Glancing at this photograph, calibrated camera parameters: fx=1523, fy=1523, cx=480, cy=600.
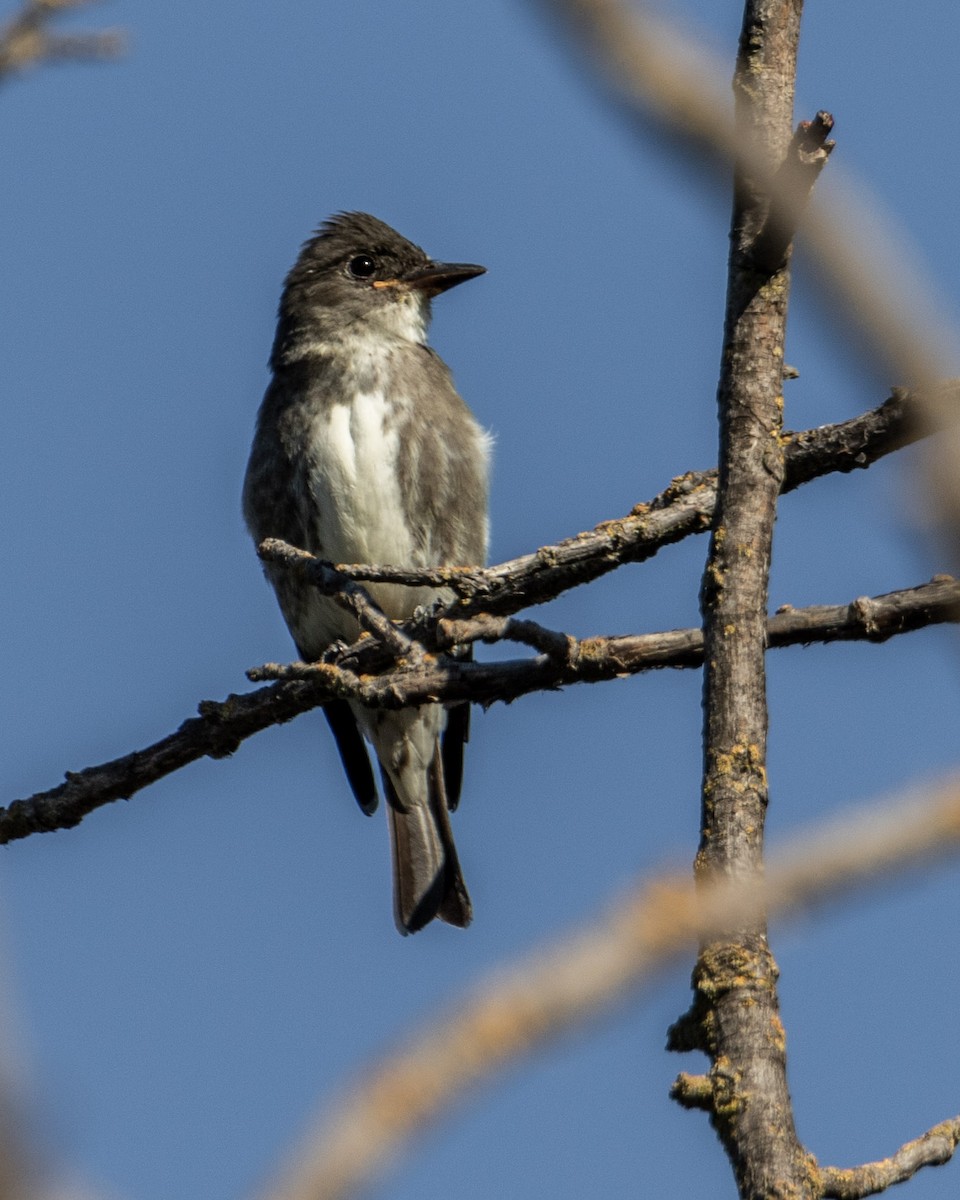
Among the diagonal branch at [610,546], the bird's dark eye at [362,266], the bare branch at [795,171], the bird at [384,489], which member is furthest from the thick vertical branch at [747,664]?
the bird's dark eye at [362,266]

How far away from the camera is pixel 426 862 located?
7.39 meters

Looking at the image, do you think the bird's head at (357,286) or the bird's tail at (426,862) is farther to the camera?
the bird's head at (357,286)

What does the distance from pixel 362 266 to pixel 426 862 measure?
10.3 feet

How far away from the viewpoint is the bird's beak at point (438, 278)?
7.89m

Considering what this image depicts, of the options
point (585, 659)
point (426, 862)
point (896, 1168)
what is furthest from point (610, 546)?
point (426, 862)

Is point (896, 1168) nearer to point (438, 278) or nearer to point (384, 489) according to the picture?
point (384, 489)

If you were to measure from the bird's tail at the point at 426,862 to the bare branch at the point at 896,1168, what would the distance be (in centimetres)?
488

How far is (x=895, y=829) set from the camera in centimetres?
78

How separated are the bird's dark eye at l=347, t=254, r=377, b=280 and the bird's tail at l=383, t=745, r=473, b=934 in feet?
8.27

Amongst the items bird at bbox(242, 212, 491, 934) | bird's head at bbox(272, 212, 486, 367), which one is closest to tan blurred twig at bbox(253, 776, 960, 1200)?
bird at bbox(242, 212, 491, 934)

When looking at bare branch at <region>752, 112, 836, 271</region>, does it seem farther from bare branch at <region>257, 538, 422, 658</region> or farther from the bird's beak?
the bird's beak

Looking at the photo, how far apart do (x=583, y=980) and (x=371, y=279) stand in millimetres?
7497

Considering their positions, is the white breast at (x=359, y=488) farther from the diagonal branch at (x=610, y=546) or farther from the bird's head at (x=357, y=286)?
the diagonal branch at (x=610, y=546)

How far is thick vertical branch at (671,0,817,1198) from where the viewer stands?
67.7 inches
